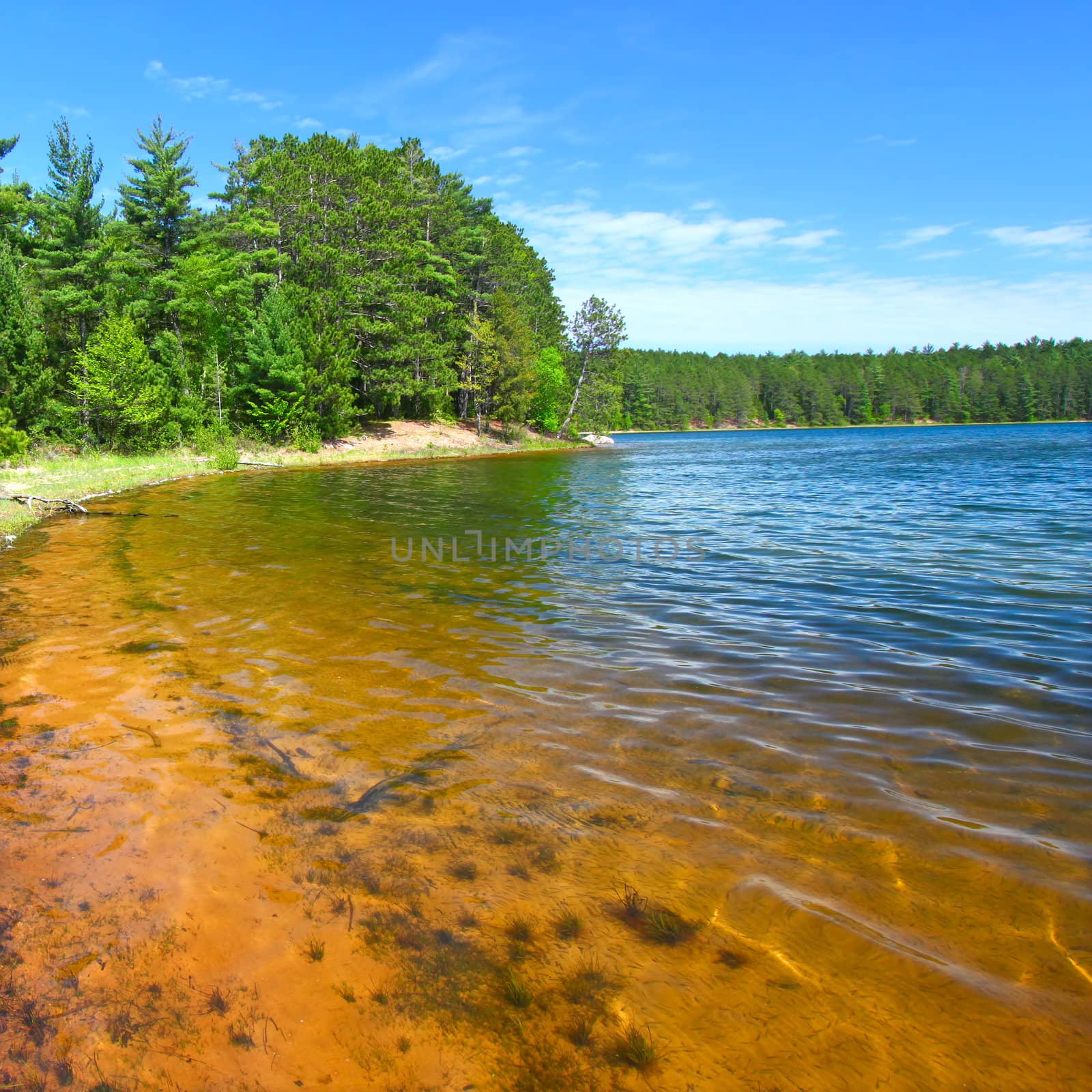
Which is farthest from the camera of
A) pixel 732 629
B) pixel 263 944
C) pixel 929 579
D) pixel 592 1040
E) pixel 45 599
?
pixel 929 579

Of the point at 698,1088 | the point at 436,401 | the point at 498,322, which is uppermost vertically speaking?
the point at 498,322

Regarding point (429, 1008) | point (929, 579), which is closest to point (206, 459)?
point (929, 579)

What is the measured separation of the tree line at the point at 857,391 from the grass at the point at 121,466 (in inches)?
3561

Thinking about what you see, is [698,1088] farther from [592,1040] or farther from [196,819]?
[196,819]

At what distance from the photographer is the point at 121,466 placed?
88.9 ft

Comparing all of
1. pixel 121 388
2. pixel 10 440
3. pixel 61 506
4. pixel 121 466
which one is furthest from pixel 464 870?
pixel 121 388

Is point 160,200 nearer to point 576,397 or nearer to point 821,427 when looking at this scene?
point 576,397

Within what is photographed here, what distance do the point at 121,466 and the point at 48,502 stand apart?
11.6 metres

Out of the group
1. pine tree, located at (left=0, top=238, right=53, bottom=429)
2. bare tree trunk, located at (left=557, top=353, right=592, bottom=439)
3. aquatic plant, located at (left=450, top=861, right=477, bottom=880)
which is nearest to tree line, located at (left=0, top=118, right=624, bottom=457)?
pine tree, located at (left=0, top=238, right=53, bottom=429)

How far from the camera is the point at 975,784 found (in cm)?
428

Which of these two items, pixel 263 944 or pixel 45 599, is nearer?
pixel 263 944

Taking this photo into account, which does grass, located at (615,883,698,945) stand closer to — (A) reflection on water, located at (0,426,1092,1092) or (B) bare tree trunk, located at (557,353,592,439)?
(A) reflection on water, located at (0,426,1092,1092)

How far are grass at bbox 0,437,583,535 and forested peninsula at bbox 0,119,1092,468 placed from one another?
83cm

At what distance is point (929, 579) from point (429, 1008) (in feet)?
31.5
